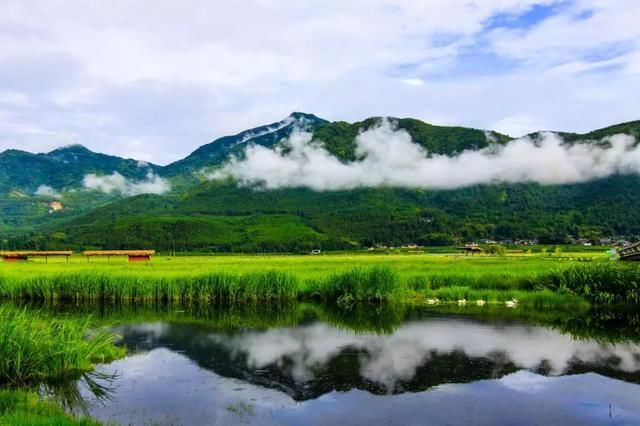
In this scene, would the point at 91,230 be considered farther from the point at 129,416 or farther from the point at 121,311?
the point at 129,416

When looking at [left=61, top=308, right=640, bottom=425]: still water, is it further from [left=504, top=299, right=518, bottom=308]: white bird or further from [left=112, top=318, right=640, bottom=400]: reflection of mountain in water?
[left=504, top=299, right=518, bottom=308]: white bird

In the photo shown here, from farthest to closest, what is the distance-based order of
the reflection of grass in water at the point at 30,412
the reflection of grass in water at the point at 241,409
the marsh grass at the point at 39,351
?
the marsh grass at the point at 39,351 → the reflection of grass in water at the point at 241,409 → the reflection of grass in water at the point at 30,412

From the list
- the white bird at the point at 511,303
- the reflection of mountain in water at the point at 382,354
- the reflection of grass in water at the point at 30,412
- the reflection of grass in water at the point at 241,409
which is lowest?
the white bird at the point at 511,303

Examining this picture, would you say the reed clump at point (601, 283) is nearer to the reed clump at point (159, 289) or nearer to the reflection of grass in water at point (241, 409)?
the reed clump at point (159, 289)

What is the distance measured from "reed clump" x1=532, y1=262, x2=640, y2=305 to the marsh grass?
2837cm

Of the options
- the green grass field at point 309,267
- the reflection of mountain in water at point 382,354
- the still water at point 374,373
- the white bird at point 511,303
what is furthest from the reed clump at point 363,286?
the reflection of mountain in water at point 382,354

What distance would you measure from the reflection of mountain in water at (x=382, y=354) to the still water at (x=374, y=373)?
1.8 inches

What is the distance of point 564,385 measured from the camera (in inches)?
Result: 709

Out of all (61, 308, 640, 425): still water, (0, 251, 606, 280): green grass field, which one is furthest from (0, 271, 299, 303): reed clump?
(61, 308, 640, 425): still water

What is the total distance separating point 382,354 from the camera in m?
22.0

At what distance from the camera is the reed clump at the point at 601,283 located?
3439 cm

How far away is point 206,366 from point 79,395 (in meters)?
4.82

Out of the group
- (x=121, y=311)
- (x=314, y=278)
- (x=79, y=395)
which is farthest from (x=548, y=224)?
(x=79, y=395)

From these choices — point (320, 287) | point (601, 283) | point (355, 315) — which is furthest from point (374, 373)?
point (601, 283)
